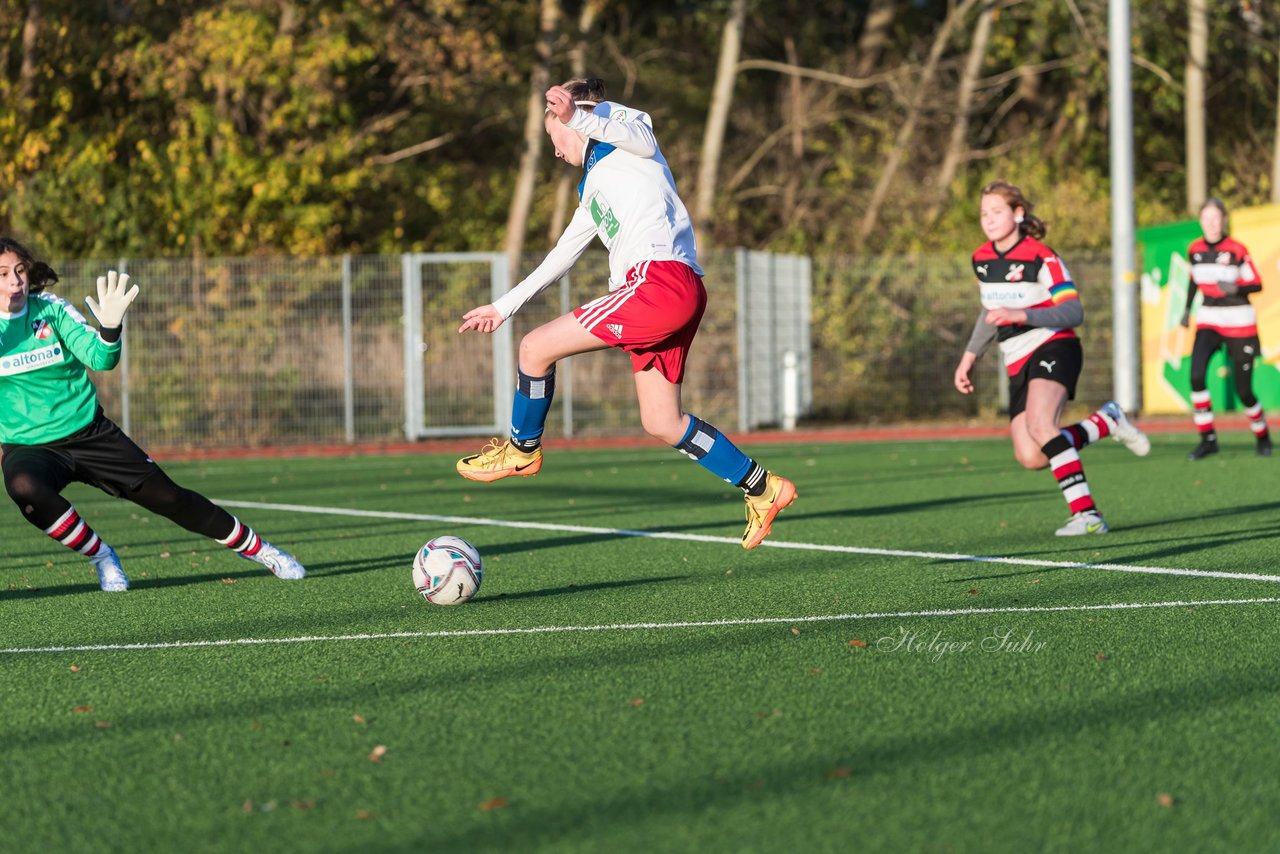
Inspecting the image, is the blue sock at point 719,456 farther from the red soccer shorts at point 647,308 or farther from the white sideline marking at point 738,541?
the white sideline marking at point 738,541

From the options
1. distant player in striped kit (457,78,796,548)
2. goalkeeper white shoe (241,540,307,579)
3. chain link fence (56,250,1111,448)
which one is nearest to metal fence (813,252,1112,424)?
chain link fence (56,250,1111,448)

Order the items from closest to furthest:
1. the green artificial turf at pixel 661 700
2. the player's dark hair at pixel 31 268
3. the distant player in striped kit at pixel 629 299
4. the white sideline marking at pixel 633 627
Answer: the green artificial turf at pixel 661 700, the white sideline marking at pixel 633 627, the distant player in striped kit at pixel 629 299, the player's dark hair at pixel 31 268

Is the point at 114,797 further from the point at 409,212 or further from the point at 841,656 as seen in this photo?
the point at 409,212

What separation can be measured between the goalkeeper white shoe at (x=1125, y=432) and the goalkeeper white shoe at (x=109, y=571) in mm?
5193

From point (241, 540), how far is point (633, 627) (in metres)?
2.41

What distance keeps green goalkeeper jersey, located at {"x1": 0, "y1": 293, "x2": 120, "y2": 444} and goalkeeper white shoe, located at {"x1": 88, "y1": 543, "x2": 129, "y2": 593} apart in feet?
2.09

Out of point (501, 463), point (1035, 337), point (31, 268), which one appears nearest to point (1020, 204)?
point (1035, 337)

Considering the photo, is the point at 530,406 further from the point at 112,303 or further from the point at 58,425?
the point at 58,425

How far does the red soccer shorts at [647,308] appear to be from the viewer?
6820mm

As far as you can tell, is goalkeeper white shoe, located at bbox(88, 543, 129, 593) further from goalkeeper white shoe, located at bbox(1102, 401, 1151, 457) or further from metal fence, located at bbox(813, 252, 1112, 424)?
metal fence, located at bbox(813, 252, 1112, 424)

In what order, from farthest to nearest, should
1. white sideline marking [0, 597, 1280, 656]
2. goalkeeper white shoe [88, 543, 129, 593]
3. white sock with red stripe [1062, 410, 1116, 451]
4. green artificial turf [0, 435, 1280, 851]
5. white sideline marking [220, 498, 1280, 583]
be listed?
1. white sock with red stripe [1062, 410, 1116, 451]
2. goalkeeper white shoe [88, 543, 129, 593]
3. white sideline marking [220, 498, 1280, 583]
4. white sideline marking [0, 597, 1280, 656]
5. green artificial turf [0, 435, 1280, 851]

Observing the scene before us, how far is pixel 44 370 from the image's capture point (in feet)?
24.8

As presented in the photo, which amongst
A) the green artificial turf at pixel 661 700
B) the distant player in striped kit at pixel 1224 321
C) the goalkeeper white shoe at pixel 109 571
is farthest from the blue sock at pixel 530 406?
the distant player in striped kit at pixel 1224 321

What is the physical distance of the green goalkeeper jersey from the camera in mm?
7473
